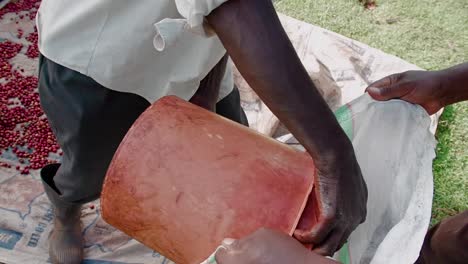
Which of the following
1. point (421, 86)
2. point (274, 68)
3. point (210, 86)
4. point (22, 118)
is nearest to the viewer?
point (274, 68)

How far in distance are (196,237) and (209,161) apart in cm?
17

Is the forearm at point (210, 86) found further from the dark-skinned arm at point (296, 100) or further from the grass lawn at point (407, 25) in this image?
the grass lawn at point (407, 25)

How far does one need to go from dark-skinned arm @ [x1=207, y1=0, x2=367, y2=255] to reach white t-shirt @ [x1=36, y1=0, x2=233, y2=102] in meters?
0.31

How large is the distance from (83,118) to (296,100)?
788mm

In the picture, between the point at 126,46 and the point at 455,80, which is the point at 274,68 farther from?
the point at 455,80

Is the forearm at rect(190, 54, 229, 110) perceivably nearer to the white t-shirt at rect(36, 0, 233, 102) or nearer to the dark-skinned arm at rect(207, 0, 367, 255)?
the white t-shirt at rect(36, 0, 233, 102)

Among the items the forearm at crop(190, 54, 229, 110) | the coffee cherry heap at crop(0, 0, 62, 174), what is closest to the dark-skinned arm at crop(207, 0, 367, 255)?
the forearm at crop(190, 54, 229, 110)

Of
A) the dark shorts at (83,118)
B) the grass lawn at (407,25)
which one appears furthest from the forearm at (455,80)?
the grass lawn at (407,25)

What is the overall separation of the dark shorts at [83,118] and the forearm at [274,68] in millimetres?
624

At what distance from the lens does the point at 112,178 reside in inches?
51.3

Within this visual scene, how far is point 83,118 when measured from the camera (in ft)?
5.48

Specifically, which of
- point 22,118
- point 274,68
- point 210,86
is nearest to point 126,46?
point 210,86

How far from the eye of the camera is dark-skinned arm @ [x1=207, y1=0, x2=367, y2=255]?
1097mm

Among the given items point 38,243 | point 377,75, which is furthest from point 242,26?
point 377,75
